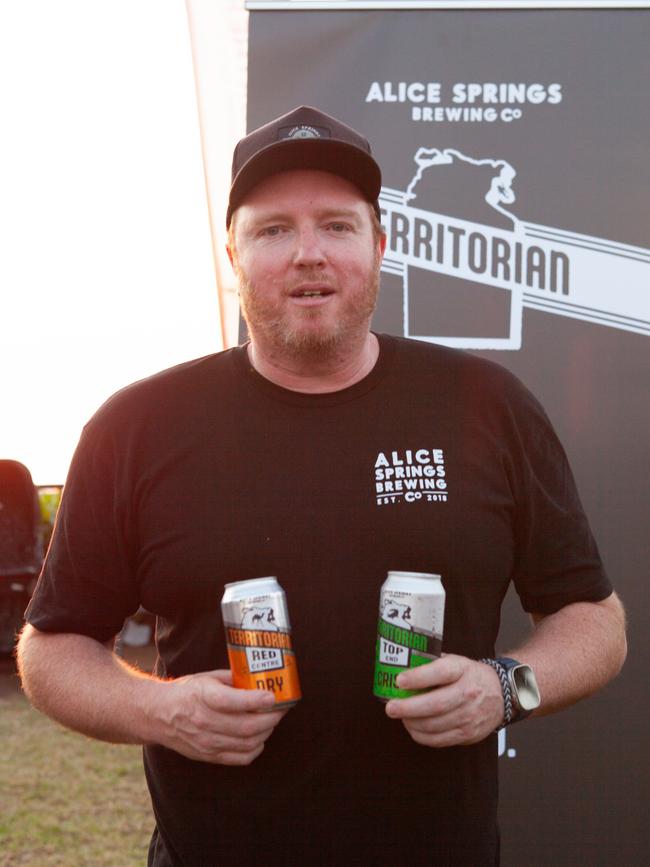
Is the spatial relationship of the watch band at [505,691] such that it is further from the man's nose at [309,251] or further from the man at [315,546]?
the man's nose at [309,251]

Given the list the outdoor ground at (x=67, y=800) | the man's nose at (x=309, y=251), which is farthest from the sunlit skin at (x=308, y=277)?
the outdoor ground at (x=67, y=800)

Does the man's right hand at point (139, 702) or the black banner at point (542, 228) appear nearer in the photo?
the man's right hand at point (139, 702)

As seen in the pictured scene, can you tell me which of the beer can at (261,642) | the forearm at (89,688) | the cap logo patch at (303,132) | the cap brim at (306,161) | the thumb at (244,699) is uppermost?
the cap logo patch at (303,132)

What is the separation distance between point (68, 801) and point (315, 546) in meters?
3.78

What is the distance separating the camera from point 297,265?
1587mm

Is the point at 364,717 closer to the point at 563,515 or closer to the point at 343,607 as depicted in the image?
the point at 343,607

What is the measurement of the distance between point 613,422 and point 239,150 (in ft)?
4.49

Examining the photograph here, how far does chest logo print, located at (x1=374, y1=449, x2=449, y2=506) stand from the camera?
1.55 m

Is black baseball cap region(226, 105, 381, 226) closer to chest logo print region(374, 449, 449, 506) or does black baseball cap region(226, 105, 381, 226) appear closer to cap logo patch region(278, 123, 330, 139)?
cap logo patch region(278, 123, 330, 139)

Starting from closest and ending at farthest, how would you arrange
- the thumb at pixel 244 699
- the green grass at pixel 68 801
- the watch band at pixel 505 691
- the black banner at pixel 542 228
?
the thumb at pixel 244 699
the watch band at pixel 505 691
the black banner at pixel 542 228
the green grass at pixel 68 801

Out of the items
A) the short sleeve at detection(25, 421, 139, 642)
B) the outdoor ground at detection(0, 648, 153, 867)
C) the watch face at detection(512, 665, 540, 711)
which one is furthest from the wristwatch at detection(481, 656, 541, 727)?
the outdoor ground at detection(0, 648, 153, 867)

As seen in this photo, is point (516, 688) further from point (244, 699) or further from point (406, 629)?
point (244, 699)

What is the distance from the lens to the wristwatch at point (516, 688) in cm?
146

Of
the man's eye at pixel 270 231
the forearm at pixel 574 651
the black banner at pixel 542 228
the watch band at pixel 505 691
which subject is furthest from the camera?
the black banner at pixel 542 228
